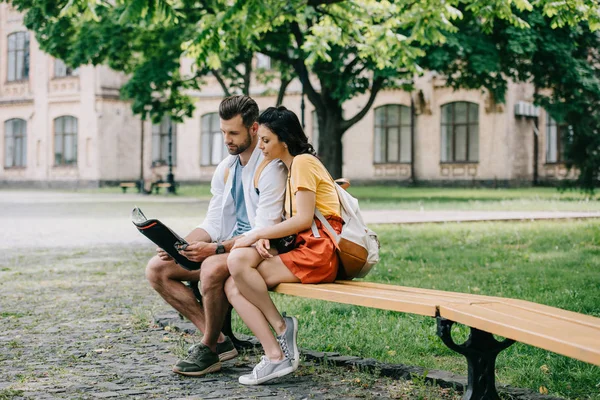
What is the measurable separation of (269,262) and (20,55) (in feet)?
158

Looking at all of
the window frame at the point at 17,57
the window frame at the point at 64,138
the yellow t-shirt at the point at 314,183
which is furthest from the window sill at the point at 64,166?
the yellow t-shirt at the point at 314,183

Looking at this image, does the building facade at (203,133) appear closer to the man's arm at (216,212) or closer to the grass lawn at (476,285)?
the grass lawn at (476,285)

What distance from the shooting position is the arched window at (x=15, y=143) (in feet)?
166

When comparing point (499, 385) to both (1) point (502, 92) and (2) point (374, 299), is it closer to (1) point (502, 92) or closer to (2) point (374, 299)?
(2) point (374, 299)

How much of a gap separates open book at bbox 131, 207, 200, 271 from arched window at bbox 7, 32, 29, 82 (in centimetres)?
4691

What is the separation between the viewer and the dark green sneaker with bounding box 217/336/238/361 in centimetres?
569

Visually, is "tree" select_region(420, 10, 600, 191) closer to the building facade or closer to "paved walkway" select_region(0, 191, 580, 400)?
the building facade

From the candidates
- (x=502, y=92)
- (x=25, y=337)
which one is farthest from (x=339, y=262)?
(x=502, y=92)

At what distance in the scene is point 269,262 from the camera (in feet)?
17.1

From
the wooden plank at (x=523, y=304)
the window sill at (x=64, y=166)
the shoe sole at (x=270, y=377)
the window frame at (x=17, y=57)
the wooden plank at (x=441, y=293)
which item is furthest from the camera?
the window frame at (x=17, y=57)

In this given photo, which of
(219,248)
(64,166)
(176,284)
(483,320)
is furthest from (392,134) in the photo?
(483,320)

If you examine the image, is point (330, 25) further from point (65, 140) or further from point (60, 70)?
point (60, 70)

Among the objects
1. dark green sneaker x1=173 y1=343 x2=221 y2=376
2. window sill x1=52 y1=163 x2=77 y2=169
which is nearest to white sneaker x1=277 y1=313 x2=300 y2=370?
dark green sneaker x1=173 y1=343 x2=221 y2=376

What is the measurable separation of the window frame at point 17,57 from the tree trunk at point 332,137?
27.0 m
